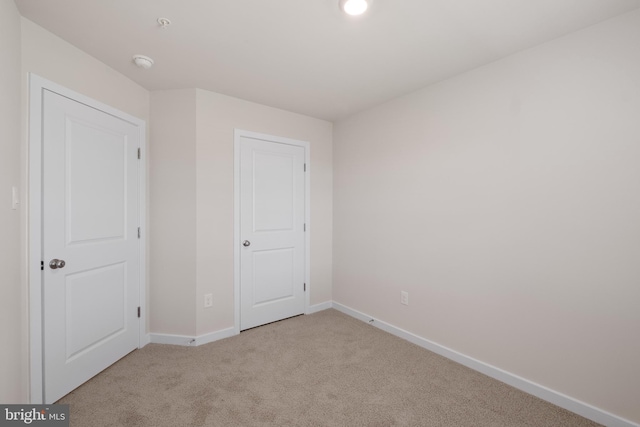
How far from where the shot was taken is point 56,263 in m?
1.87

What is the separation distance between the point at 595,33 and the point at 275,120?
268 centimetres

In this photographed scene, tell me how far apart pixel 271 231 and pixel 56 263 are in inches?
71.4

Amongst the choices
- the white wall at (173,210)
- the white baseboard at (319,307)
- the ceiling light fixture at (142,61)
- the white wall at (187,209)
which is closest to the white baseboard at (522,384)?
the white baseboard at (319,307)

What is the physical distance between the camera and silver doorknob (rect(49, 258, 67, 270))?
72.6 inches

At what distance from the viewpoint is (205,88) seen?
266cm

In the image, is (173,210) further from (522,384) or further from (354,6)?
(522,384)

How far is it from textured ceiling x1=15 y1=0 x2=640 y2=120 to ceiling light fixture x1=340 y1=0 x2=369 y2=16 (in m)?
0.07

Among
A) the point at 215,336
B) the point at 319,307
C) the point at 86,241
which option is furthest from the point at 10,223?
the point at 319,307

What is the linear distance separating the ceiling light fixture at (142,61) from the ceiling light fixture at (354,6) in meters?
1.55

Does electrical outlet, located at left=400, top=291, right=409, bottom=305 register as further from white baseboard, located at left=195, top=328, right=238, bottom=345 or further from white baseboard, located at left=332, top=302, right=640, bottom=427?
white baseboard, located at left=195, top=328, right=238, bottom=345

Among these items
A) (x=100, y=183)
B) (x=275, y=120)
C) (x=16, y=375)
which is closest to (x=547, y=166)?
(x=275, y=120)

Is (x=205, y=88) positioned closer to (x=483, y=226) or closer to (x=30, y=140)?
(x=30, y=140)

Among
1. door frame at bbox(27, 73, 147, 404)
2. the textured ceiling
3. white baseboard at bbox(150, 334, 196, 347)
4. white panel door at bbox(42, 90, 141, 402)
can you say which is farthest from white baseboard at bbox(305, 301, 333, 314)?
the textured ceiling

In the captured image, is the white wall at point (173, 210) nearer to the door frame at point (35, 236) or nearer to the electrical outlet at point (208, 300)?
the electrical outlet at point (208, 300)
